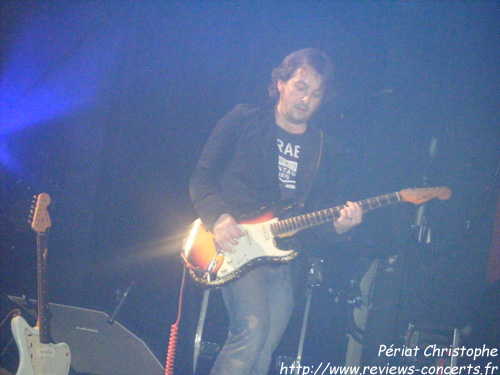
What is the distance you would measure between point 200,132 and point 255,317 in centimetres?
212

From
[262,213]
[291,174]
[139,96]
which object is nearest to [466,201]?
[291,174]

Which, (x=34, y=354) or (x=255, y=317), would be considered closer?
(x=255, y=317)

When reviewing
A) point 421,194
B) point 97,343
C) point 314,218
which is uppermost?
point 421,194

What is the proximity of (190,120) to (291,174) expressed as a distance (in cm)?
139

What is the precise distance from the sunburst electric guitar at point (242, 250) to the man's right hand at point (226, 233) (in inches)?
2.9

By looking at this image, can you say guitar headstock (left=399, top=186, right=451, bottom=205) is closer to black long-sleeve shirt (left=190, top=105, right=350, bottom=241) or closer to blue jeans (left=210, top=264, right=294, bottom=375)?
black long-sleeve shirt (left=190, top=105, right=350, bottom=241)

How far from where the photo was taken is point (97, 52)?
12.8 ft

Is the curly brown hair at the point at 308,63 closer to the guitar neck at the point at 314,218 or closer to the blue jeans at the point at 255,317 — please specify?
the guitar neck at the point at 314,218

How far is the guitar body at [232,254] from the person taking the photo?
97.4 inches

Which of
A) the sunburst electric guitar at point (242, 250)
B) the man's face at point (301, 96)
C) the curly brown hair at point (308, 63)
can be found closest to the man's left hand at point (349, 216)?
the sunburst electric guitar at point (242, 250)

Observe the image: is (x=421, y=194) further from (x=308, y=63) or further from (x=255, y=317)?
(x=255, y=317)

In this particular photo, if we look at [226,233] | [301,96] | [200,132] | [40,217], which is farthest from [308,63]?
[40,217]

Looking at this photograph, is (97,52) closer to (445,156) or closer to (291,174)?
(291,174)

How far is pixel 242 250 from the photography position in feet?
8.29
